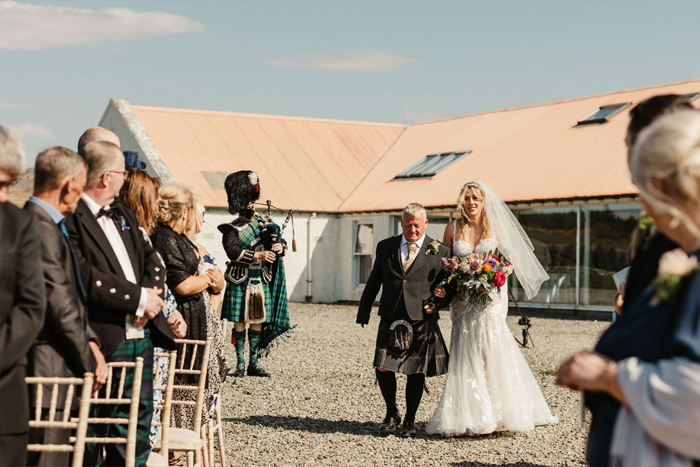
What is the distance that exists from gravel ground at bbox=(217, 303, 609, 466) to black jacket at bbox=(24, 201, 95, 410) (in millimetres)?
2936

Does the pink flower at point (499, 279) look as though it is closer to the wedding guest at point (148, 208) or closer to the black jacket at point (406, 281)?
the black jacket at point (406, 281)

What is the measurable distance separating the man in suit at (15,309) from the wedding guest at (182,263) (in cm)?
205

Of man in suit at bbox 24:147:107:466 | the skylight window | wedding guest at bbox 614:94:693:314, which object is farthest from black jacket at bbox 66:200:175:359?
the skylight window

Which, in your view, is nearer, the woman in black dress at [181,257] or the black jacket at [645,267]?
the black jacket at [645,267]

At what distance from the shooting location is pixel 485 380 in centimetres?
715

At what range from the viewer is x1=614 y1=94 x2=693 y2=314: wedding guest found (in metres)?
2.51

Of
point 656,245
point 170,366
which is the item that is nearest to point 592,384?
point 656,245

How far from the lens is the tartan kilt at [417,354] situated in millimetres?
7027

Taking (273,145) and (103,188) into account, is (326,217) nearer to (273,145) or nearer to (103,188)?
(273,145)

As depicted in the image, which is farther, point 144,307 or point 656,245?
point 144,307

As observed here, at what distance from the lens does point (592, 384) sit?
2287mm

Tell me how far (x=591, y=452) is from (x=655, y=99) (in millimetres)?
1316

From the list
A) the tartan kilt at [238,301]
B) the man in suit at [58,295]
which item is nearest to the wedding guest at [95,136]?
the man in suit at [58,295]

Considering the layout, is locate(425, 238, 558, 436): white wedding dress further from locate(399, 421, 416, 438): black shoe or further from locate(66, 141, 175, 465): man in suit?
locate(66, 141, 175, 465): man in suit
